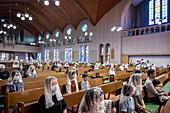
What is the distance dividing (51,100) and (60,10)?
18.8 meters

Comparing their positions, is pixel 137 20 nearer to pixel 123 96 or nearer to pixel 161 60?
pixel 161 60

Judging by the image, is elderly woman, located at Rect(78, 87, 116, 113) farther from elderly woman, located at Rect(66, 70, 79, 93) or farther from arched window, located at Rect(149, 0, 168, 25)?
arched window, located at Rect(149, 0, 168, 25)

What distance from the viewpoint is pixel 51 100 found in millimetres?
1968

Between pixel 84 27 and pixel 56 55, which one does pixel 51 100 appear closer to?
pixel 84 27

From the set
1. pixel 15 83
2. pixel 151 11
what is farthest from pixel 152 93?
pixel 151 11

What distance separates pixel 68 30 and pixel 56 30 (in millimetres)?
3700

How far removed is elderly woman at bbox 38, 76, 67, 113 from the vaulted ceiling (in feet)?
49.7

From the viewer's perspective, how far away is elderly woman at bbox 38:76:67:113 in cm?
195

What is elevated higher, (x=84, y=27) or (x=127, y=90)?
(x=84, y=27)

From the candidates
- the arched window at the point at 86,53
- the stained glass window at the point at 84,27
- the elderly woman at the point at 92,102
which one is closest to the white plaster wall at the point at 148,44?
the arched window at the point at 86,53

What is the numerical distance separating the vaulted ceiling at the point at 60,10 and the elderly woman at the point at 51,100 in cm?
1514

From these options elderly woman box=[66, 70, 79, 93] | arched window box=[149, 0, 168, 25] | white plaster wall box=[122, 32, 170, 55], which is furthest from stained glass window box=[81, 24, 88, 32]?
elderly woman box=[66, 70, 79, 93]

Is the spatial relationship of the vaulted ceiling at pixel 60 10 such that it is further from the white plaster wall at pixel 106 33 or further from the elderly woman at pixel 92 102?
the elderly woman at pixel 92 102

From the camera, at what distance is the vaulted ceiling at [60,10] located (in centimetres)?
1620
